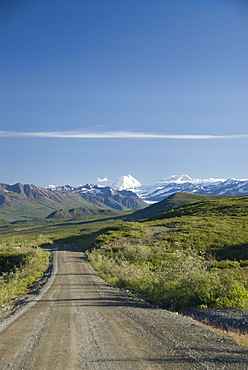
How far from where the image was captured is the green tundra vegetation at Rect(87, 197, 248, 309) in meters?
13.6

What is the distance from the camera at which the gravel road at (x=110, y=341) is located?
7.09 metres

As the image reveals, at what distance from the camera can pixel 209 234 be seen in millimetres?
49812

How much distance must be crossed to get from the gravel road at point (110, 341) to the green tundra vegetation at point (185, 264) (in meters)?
2.30

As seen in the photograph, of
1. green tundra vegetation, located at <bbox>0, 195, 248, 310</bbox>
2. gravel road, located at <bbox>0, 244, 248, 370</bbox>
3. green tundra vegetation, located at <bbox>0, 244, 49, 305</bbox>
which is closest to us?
gravel road, located at <bbox>0, 244, 248, 370</bbox>

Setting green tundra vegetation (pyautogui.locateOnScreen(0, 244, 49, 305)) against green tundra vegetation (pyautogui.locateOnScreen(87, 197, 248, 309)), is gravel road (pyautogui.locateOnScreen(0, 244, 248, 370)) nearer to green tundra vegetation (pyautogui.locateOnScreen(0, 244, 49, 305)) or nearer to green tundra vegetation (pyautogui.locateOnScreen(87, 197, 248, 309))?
green tundra vegetation (pyautogui.locateOnScreen(87, 197, 248, 309))

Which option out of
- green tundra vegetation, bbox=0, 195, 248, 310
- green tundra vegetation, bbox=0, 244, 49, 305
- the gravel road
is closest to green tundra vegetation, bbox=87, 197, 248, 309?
green tundra vegetation, bbox=0, 195, 248, 310

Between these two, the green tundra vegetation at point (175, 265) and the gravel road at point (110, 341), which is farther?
the green tundra vegetation at point (175, 265)

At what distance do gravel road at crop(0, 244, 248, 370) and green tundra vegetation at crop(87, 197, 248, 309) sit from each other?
230 cm

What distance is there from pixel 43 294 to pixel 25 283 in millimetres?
8005

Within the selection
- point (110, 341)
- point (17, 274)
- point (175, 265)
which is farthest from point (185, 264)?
point (17, 274)

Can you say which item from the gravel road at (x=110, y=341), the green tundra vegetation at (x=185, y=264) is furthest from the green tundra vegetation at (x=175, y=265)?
the gravel road at (x=110, y=341)

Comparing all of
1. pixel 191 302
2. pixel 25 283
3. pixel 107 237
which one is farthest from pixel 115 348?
pixel 107 237

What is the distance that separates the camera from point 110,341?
29.1 feet

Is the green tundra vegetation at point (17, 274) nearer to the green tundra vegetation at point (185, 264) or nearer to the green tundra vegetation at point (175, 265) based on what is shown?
the green tundra vegetation at point (175, 265)
